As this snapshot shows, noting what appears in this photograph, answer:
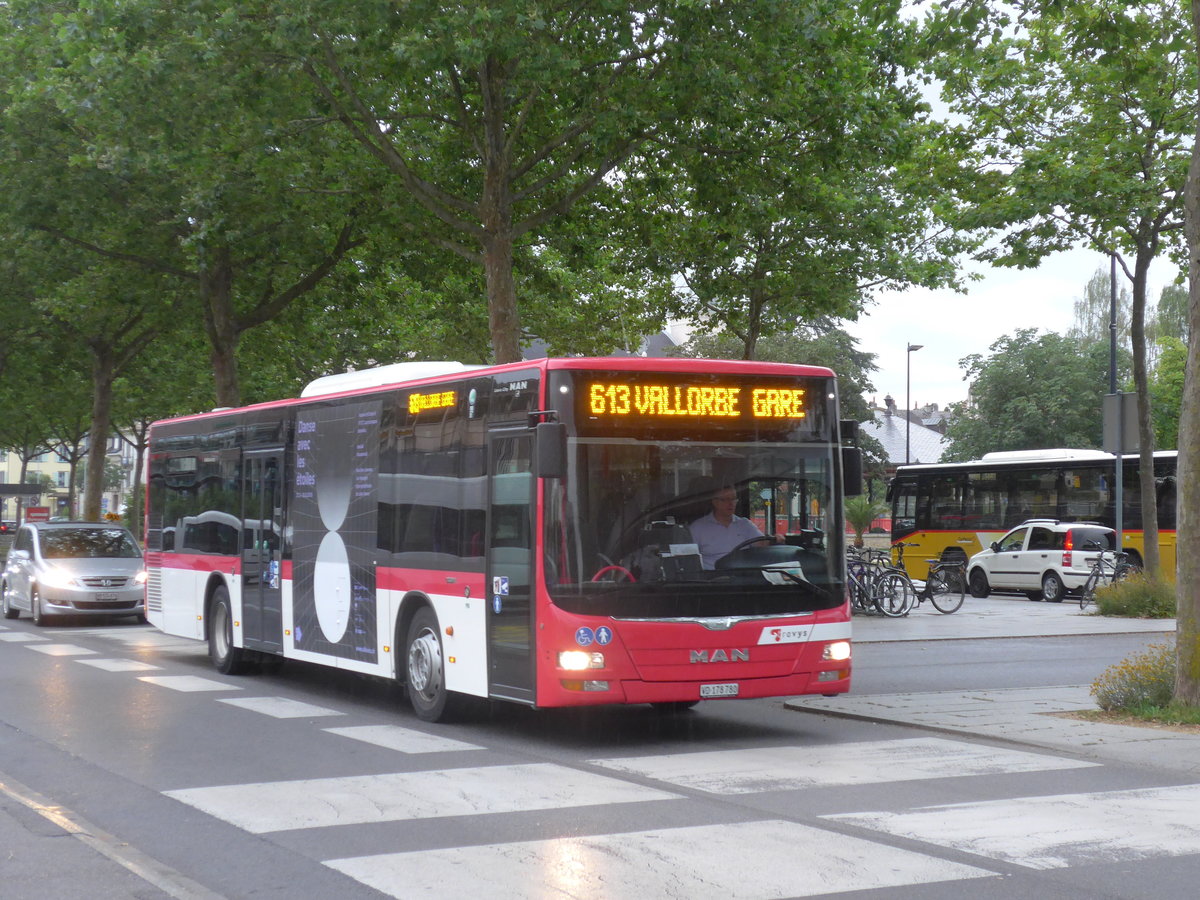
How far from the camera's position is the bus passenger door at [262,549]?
1570cm

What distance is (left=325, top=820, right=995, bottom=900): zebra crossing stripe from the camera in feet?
21.4

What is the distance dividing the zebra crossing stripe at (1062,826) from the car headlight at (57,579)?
19468mm

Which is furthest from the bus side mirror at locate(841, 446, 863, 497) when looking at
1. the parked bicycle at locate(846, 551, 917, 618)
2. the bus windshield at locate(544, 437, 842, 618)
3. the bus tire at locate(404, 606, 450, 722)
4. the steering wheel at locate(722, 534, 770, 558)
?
the parked bicycle at locate(846, 551, 917, 618)

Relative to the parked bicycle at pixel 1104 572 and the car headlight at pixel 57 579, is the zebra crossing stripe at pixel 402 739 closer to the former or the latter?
the car headlight at pixel 57 579

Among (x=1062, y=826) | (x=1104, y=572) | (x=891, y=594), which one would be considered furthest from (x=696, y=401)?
(x=1104, y=572)

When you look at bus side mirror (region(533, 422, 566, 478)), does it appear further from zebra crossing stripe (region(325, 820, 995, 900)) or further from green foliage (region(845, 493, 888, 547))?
green foliage (region(845, 493, 888, 547))

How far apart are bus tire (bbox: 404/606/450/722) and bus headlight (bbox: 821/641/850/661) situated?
2980mm

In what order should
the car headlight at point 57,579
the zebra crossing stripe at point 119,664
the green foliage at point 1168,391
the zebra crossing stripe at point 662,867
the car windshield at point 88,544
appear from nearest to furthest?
the zebra crossing stripe at point 662,867 < the zebra crossing stripe at point 119,664 < the car headlight at point 57,579 < the car windshield at point 88,544 < the green foliage at point 1168,391

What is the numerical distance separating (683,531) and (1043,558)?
24.4 metres

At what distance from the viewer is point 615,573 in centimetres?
1098

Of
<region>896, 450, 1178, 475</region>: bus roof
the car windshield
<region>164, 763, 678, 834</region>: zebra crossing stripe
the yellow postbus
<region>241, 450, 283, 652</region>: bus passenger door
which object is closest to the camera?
<region>164, 763, 678, 834</region>: zebra crossing stripe

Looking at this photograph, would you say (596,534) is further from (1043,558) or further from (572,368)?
(1043,558)

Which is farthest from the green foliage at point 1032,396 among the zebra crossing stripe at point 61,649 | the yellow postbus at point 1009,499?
the zebra crossing stripe at point 61,649

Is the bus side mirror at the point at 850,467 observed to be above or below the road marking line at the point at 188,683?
above
